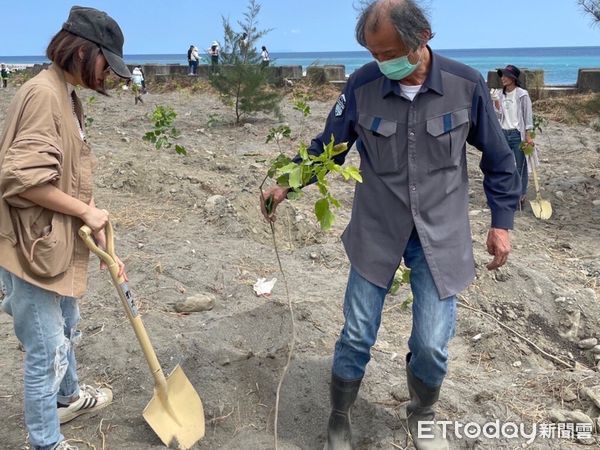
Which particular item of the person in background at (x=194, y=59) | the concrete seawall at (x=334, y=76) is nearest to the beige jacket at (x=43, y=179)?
the concrete seawall at (x=334, y=76)

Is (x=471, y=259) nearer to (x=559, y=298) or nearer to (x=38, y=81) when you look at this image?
(x=38, y=81)

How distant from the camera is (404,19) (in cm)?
223

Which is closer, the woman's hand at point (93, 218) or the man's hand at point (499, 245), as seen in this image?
the woman's hand at point (93, 218)

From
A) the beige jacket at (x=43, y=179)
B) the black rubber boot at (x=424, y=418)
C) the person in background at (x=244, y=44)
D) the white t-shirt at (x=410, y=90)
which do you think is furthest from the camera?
the person in background at (x=244, y=44)

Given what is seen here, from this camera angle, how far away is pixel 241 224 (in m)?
5.73

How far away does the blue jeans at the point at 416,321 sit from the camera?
2.46 meters

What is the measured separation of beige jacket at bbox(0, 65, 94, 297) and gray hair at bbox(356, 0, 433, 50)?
3.49 feet

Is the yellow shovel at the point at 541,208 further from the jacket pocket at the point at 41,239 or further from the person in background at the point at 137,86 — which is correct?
the person in background at the point at 137,86

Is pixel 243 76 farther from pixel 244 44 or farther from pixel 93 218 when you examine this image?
pixel 93 218

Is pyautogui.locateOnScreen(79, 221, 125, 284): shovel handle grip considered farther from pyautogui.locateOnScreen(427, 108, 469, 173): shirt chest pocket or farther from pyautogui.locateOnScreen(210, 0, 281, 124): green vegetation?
pyautogui.locateOnScreen(210, 0, 281, 124): green vegetation

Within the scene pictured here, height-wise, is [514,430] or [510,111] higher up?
[510,111]

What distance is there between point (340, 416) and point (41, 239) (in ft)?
4.35

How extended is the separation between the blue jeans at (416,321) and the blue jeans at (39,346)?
1046 millimetres

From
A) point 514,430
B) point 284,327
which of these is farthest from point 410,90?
point 284,327
